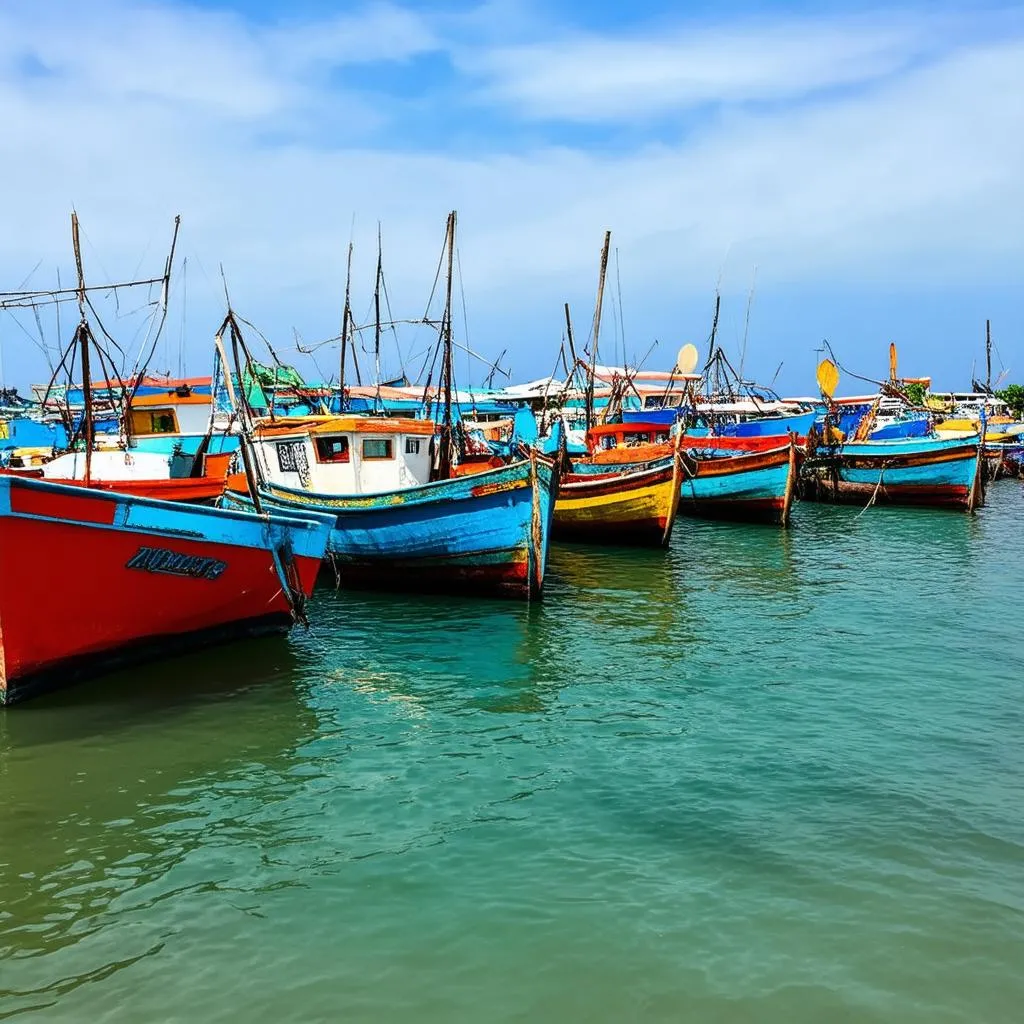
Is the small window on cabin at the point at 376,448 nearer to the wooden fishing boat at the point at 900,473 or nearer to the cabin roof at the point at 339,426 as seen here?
the cabin roof at the point at 339,426

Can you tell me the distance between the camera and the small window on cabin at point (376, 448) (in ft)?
54.4

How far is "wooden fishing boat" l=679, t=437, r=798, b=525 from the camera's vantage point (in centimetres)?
2598

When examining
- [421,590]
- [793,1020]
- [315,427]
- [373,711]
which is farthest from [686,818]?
[315,427]

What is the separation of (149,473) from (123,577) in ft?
35.6

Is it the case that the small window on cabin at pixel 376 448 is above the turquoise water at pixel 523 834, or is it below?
above

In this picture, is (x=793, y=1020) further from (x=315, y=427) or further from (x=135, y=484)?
(x=135, y=484)

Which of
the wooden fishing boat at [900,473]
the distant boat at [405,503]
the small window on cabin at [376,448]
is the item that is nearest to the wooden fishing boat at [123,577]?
the distant boat at [405,503]

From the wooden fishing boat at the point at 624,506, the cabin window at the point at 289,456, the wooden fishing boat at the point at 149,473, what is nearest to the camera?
the cabin window at the point at 289,456

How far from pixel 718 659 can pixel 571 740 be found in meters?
3.69

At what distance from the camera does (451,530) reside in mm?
15008

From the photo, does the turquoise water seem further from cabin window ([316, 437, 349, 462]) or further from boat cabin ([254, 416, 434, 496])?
cabin window ([316, 437, 349, 462])

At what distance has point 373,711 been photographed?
31.2 ft

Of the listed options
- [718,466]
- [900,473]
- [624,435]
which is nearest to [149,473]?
[624,435]

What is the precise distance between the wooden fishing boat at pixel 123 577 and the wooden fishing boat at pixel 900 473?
79.3ft
